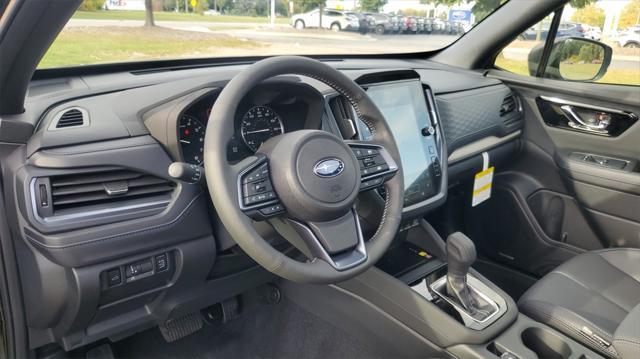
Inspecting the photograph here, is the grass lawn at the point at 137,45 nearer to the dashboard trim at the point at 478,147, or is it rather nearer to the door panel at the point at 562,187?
the dashboard trim at the point at 478,147

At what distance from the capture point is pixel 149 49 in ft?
6.22

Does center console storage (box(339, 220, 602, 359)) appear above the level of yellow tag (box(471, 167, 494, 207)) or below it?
below

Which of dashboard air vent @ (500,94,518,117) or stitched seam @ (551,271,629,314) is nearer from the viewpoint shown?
stitched seam @ (551,271,629,314)

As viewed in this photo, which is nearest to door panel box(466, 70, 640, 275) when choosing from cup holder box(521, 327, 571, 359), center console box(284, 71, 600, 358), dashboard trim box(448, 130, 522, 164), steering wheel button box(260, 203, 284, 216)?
dashboard trim box(448, 130, 522, 164)

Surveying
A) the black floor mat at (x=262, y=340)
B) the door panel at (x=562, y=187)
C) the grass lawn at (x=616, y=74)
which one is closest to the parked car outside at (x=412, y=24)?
the door panel at (x=562, y=187)

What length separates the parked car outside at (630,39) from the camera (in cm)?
259

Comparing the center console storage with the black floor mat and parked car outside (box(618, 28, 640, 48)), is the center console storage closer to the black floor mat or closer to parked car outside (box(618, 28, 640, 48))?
the black floor mat

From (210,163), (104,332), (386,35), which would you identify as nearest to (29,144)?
(210,163)

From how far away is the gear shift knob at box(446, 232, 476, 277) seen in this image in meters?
1.70

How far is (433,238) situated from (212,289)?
882 millimetres

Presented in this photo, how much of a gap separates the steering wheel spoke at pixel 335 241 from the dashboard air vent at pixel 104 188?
417mm

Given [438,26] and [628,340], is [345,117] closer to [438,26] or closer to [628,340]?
[628,340]

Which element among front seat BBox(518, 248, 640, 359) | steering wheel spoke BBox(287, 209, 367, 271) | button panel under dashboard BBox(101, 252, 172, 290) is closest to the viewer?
steering wheel spoke BBox(287, 209, 367, 271)

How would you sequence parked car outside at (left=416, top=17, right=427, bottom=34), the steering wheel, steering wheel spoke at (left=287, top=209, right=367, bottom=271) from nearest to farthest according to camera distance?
the steering wheel < steering wheel spoke at (left=287, top=209, right=367, bottom=271) < parked car outside at (left=416, top=17, right=427, bottom=34)
